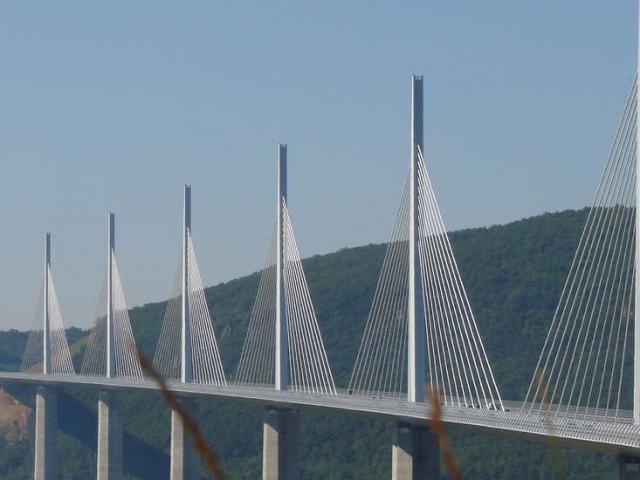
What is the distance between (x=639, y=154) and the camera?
20625 millimetres

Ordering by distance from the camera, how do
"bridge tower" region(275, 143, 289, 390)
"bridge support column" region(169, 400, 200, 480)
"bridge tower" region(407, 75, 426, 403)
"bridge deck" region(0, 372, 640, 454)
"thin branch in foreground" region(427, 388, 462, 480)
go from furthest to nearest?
"bridge support column" region(169, 400, 200, 480)
"bridge tower" region(275, 143, 289, 390)
"bridge tower" region(407, 75, 426, 403)
"bridge deck" region(0, 372, 640, 454)
"thin branch in foreground" region(427, 388, 462, 480)

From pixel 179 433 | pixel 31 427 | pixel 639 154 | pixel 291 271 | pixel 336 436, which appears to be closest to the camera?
pixel 639 154

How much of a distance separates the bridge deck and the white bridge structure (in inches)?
1.8

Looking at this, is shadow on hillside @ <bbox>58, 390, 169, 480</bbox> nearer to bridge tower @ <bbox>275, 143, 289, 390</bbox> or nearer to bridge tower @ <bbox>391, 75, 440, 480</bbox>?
bridge tower @ <bbox>275, 143, 289, 390</bbox>

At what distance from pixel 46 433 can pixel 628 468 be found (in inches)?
1563

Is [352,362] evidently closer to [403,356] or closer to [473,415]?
[403,356]

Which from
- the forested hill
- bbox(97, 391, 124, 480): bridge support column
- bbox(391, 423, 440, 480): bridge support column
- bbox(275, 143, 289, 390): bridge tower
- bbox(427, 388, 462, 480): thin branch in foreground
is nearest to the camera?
bbox(427, 388, 462, 480): thin branch in foreground

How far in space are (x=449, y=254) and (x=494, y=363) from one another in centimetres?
2404

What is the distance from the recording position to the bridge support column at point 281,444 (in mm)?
39719

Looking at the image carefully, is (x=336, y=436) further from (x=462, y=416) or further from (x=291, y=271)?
(x=462, y=416)

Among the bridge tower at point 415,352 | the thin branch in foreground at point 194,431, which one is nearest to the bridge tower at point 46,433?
the bridge tower at point 415,352

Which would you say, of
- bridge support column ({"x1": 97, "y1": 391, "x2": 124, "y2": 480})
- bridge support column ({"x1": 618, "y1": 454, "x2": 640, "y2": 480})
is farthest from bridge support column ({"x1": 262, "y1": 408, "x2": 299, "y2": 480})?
bridge support column ({"x1": 618, "y1": 454, "x2": 640, "y2": 480})

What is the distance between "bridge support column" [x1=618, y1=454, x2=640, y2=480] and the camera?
22.0m

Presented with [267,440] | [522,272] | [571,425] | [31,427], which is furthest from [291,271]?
[31,427]
